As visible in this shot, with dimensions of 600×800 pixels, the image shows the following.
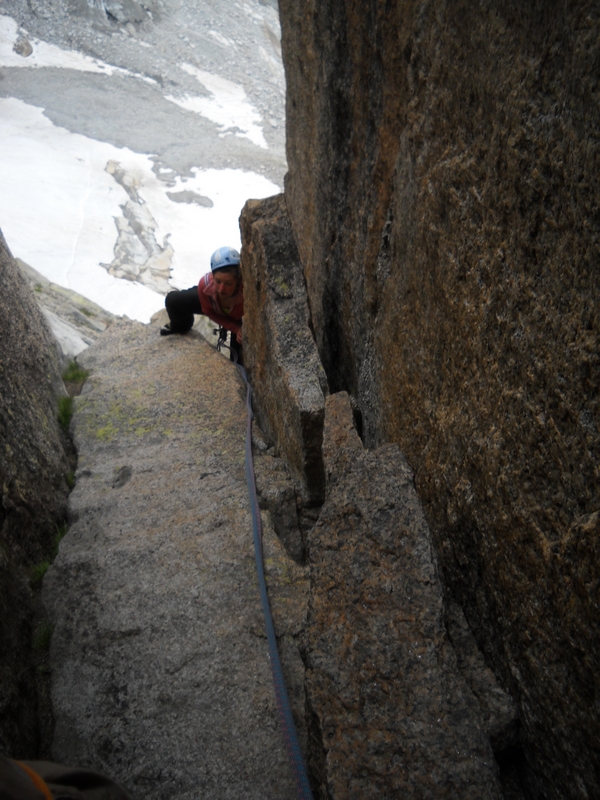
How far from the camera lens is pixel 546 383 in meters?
1.60

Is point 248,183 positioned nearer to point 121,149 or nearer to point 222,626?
point 121,149

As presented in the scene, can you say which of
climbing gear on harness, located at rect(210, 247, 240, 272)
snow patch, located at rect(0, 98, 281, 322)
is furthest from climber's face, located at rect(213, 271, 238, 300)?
snow patch, located at rect(0, 98, 281, 322)

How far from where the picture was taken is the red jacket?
21.1ft

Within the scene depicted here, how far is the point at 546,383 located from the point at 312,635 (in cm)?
112

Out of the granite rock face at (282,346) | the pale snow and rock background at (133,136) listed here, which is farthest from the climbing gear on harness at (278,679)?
the pale snow and rock background at (133,136)

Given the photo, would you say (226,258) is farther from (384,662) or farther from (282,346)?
(384,662)

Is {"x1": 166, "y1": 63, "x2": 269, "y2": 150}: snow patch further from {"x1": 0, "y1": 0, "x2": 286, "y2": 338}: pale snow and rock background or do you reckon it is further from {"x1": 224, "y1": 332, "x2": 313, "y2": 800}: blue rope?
{"x1": 224, "y1": 332, "x2": 313, "y2": 800}: blue rope

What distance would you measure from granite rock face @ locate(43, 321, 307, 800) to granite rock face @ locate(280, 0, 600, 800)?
1.00 m

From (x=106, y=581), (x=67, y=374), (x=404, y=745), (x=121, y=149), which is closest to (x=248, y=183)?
(x=121, y=149)

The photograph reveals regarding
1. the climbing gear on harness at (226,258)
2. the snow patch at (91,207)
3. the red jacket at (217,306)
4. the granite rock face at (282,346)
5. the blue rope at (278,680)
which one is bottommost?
the blue rope at (278,680)

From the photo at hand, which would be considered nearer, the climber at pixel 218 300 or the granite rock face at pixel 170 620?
the granite rock face at pixel 170 620

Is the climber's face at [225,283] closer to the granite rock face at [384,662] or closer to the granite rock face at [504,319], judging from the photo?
the granite rock face at [504,319]

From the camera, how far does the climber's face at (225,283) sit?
20.1 feet

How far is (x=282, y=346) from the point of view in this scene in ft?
Result: 13.7
